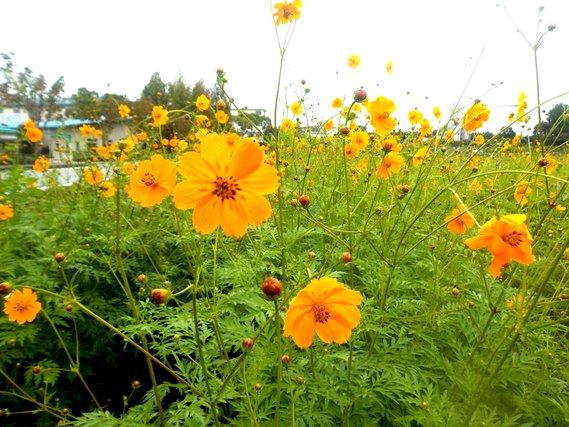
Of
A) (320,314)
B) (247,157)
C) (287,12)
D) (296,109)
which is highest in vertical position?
(287,12)

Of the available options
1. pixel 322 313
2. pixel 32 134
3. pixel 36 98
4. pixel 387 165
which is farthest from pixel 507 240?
pixel 36 98

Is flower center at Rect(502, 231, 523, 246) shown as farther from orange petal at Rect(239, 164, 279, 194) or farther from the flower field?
orange petal at Rect(239, 164, 279, 194)

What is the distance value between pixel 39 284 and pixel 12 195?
1.12 m

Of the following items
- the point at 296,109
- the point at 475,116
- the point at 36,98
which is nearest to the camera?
the point at 475,116

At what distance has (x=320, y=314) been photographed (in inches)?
32.4

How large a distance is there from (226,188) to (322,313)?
339mm

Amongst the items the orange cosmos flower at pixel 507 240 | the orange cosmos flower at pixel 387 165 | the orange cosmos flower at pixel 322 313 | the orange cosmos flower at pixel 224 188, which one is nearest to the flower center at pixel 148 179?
the orange cosmos flower at pixel 224 188

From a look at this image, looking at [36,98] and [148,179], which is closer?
[148,179]

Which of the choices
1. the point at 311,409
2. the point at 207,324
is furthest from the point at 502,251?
the point at 207,324

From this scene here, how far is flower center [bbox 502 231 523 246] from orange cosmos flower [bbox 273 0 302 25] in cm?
113

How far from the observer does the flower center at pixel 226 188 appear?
779 millimetres

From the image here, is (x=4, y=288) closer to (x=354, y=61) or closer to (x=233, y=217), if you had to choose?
(x=233, y=217)

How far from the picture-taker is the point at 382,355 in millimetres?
1321

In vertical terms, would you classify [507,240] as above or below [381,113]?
below
